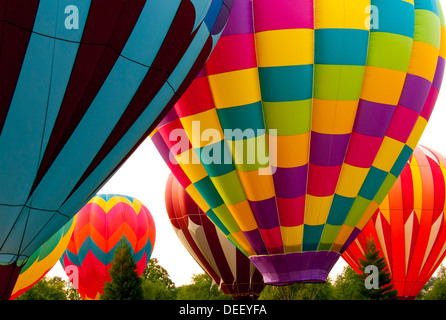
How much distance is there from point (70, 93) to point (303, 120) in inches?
149

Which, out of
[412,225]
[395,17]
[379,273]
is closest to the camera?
[395,17]

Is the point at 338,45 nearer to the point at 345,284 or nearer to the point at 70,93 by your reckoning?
the point at 70,93

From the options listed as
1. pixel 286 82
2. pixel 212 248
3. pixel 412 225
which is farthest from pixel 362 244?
pixel 286 82

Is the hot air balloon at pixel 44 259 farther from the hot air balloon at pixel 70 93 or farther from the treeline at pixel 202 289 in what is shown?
the treeline at pixel 202 289

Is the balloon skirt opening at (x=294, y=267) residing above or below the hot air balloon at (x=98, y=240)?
below

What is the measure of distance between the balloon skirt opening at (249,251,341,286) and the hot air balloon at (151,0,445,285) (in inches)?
0.7

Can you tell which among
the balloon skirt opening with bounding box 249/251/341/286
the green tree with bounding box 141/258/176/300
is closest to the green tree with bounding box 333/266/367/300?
the green tree with bounding box 141/258/176/300

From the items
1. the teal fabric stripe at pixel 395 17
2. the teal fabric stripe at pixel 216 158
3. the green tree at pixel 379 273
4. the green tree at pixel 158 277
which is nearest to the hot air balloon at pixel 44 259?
the teal fabric stripe at pixel 216 158

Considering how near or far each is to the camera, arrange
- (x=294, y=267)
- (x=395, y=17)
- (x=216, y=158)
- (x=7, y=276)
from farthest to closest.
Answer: (x=294, y=267) < (x=216, y=158) < (x=395, y=17) < (x=7, y=276)

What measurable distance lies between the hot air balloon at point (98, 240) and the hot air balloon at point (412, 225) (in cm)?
749

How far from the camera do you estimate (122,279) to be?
52.5 ft

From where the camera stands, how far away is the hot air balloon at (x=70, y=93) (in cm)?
446
